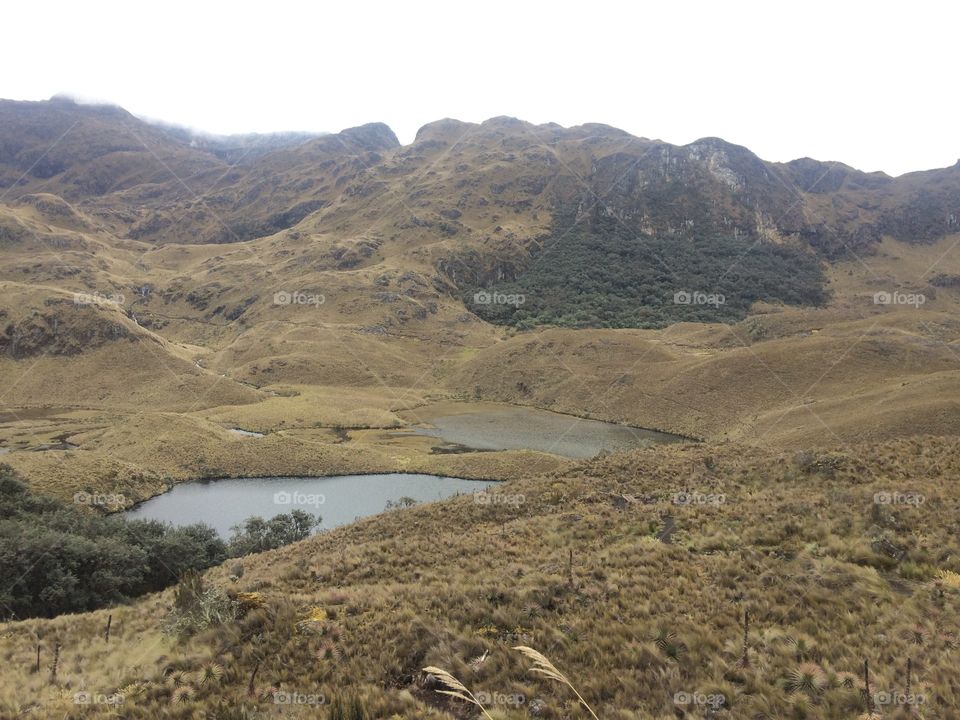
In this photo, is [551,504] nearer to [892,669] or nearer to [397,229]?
[892,669]

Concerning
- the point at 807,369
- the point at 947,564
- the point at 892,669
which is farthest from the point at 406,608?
the point at 807,369

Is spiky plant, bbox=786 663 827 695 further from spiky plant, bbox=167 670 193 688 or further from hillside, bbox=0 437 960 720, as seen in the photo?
spiky plant, bbox=167 670 193 688

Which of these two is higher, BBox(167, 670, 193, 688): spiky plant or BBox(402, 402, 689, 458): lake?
BBox(167, 670, 193, 688): spiky plant

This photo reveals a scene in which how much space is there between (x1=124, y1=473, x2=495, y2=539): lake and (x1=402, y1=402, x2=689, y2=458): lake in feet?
47.6

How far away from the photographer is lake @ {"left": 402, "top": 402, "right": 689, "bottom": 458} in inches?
2520

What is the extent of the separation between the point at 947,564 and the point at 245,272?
633ft

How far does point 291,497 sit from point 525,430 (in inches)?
1364

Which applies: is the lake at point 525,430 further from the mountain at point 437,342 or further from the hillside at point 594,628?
the hillside at point 594,628

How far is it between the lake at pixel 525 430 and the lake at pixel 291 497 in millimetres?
14523

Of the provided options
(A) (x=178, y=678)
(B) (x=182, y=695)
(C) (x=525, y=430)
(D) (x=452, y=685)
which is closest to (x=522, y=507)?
(A) (x=178, y=678)

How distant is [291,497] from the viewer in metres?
47.4

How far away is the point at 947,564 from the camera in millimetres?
12648

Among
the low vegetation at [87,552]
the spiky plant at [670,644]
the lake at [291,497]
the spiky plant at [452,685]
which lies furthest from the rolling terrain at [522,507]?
the low vegetation at [87,552]

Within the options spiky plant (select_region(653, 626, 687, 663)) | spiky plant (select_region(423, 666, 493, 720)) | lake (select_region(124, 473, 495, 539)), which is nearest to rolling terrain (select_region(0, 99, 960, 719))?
spiky plant (select_region(653, 626, 687, 663))
